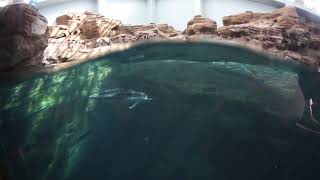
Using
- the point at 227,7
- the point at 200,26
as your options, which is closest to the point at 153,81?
the point at 200,26

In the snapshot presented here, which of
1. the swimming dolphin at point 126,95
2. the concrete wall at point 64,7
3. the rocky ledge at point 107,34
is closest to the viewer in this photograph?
the concrete wall at point 64,7

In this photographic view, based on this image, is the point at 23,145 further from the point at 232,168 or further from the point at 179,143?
the point at 232,168

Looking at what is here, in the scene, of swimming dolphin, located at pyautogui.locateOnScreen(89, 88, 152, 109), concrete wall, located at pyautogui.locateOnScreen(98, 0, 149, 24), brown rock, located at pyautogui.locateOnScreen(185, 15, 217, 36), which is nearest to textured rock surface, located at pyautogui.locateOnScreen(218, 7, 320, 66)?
brown rock, located at pyautogui.locateOnScreen(185, 15, 217, 36)

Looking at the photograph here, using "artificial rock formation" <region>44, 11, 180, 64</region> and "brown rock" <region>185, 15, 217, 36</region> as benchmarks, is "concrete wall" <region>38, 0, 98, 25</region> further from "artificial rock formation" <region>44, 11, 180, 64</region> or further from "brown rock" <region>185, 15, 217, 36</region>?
"brown rock" <region>185, 15, 217, 36</region>

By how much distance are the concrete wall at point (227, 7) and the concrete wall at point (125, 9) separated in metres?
0.84

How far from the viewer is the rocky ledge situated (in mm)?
4203

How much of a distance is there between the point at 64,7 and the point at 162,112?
91.6 inches

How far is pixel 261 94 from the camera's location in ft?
16.3

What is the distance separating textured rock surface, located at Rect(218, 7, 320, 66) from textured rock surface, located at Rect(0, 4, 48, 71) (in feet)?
8.00

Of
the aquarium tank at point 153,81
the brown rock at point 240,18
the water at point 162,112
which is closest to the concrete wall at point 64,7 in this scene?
the aquarium tank at point 153,81

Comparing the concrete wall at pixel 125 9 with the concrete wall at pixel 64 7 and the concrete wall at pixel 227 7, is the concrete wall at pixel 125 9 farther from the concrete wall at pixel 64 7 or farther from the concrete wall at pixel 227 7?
the concrete wall at pixel 227 7

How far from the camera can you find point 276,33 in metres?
4.50

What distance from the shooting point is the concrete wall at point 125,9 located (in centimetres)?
409

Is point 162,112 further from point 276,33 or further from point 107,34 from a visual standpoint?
point 276,33
